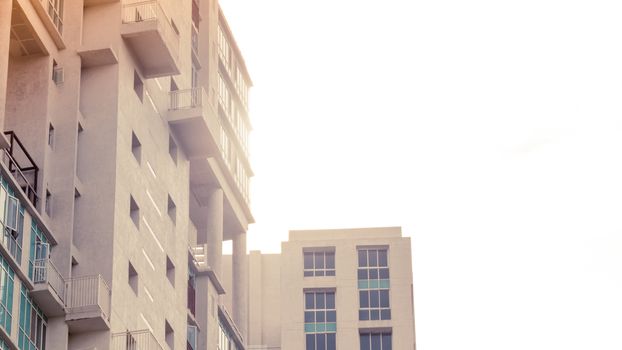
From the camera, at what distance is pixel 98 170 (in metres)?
65.9

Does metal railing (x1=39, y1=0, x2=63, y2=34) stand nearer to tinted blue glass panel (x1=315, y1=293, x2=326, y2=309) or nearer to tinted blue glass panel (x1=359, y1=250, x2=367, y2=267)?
tinted blue glass panel (x1=315, y1=293, x2=326, y2=309)

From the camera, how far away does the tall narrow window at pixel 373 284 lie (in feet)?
414

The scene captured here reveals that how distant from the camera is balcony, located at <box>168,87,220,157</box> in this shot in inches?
3031

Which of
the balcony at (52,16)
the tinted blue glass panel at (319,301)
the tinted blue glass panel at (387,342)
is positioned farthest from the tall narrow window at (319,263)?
the balcony at (52,16)

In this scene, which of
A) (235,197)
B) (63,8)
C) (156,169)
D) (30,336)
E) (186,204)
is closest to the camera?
(30,336)

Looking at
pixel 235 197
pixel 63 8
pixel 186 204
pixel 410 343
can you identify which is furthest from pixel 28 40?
pixel 410 343

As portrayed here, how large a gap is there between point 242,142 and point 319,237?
1249 inches

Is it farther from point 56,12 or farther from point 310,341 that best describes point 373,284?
point 56,12

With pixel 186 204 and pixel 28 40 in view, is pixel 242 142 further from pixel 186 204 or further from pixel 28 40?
pixel 28 40

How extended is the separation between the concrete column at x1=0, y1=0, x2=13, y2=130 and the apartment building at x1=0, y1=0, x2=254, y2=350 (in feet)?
0.16

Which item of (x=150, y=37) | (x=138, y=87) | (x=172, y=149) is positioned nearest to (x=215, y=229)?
(x=172, y=149)

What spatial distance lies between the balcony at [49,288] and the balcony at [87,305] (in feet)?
1.51

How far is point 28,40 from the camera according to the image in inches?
2499

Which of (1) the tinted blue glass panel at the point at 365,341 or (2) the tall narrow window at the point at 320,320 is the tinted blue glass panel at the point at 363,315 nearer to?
(1) the tinted blue glass panel at the point at 365,341
